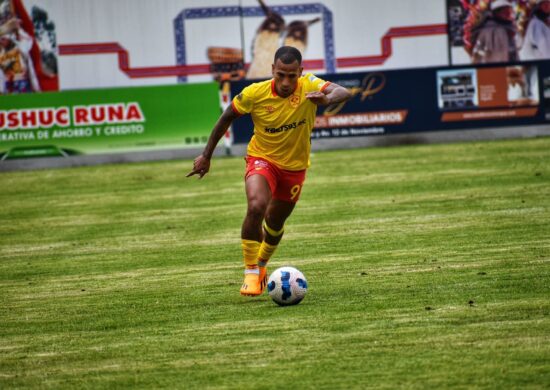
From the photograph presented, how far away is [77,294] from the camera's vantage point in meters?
11.0

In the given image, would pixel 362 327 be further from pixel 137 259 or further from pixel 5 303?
pixel 137 259

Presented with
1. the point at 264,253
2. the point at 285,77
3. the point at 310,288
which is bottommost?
the point at 310,288

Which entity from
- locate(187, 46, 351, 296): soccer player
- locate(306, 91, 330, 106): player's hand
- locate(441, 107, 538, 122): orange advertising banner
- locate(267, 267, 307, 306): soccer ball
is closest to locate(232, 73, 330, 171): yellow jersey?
locate(187, 46, 351, 296): soccer player

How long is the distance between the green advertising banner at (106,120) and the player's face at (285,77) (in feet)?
59.7

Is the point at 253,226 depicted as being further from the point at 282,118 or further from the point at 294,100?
the point at 294,100

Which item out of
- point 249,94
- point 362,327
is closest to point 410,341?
point 362,327

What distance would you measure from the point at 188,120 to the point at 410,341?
21.0 m

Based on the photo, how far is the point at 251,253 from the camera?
33.8ft

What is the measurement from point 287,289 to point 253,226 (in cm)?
89

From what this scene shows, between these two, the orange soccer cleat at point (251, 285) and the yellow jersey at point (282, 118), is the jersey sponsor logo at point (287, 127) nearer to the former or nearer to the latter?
the yellow jersey at point (282, 118)

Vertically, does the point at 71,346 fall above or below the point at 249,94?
below

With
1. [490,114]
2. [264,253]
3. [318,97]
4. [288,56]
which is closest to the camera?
[318,97]

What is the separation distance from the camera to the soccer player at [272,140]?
1008cm

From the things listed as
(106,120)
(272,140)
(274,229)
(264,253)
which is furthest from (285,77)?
(106,120)
